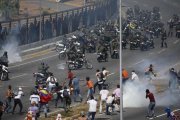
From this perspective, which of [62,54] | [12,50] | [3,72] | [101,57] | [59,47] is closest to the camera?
[3,72]

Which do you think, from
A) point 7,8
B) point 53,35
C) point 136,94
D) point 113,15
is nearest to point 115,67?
point 136,94

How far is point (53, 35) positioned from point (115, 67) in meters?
16.3

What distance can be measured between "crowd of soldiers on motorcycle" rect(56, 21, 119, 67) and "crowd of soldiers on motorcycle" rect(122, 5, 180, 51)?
1.45 meters

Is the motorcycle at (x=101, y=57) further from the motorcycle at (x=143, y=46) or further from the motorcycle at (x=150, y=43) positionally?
the motorcycle at (x=150, y=43)

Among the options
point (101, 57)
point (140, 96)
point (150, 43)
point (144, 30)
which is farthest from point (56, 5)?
point (140, 96)

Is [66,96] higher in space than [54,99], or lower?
higher

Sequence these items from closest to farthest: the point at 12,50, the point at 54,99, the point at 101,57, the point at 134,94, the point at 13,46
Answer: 1. the point at 54,99
2. the point at 134,94
3. the point at 101,57
4. the point at 12,50
5. the point at 13,46

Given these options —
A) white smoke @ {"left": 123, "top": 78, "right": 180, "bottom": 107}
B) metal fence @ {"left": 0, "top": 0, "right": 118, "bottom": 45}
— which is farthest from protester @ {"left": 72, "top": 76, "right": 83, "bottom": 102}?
metal fence @ {"left": 0, "top": 0, "right": 118, "bottom": 45}

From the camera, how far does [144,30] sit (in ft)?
221

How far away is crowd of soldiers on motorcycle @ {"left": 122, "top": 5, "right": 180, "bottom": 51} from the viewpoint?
6178 centimetres

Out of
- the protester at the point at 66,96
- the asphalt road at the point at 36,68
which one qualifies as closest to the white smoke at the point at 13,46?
the asphalt road at the point at 36,68

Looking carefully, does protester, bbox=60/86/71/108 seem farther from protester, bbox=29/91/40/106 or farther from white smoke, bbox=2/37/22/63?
white smoke, bbox=2/37/22/63

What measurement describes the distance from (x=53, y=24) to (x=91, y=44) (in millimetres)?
9557

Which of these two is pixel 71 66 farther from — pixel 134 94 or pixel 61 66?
pixel 134 94
